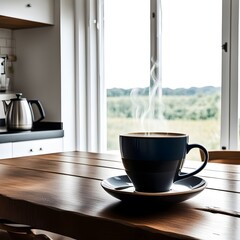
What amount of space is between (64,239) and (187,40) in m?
2.05

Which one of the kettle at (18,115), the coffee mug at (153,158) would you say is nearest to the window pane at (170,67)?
the kettle at (18,115)

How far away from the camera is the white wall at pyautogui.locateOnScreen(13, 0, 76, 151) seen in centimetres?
332

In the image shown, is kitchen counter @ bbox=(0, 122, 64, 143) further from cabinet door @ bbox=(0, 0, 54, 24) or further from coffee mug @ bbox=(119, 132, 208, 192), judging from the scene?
coffee mug @ bbox=(119, 132, 208, 192)

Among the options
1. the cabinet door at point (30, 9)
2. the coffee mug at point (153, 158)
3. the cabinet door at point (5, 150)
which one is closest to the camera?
the coffee mug at point (153, 158)

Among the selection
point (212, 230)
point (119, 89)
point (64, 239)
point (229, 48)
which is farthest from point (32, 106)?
point (212, 230)

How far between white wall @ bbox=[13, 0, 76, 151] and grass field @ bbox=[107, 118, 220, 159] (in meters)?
0.32

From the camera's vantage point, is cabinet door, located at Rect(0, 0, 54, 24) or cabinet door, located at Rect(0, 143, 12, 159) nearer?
cabinet door, located at Rect(0, 143, 12, 159)

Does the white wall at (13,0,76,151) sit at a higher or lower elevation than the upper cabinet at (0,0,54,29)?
lower

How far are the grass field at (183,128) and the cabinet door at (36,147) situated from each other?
1.45 ft

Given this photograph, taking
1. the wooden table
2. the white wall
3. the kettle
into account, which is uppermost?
the white wall

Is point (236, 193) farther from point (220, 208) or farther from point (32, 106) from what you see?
point (32, 106)

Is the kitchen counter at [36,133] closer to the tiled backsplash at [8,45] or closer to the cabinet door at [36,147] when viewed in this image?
the cabinet door at [36,147]

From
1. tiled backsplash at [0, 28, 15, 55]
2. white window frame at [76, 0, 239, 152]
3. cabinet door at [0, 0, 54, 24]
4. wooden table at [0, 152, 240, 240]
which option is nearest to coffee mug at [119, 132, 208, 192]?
wooden table at [0, 152, 240, 240]

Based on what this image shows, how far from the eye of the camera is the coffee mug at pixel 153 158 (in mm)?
899
